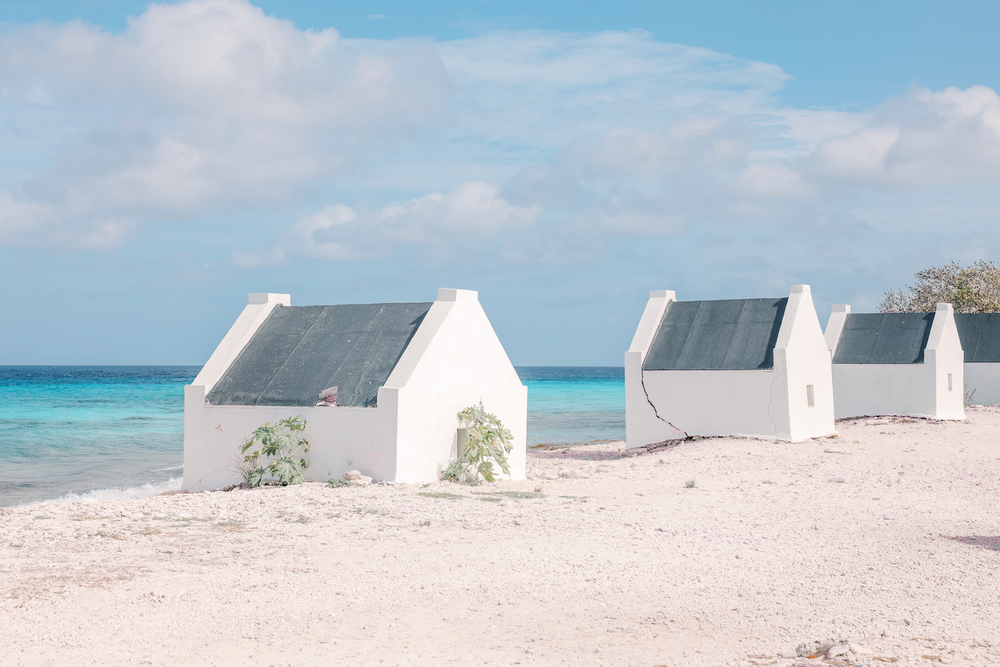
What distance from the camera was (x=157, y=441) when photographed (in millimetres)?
34062

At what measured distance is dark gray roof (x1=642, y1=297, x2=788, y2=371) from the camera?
70.6 ft

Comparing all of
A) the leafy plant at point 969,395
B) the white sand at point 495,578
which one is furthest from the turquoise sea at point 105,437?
the leafy plant at point 969,395

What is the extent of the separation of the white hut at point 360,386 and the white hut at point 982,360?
87.4ft

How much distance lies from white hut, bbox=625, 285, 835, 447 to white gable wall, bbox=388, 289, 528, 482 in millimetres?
7441

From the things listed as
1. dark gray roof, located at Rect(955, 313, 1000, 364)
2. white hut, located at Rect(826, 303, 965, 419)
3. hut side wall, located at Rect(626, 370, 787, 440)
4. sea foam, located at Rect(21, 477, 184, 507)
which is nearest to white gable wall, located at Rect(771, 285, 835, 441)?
hut side wall, located at Rect(626, 370, 787, 440)

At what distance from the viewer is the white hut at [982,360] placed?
113 ft

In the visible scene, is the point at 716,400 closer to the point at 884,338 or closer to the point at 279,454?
the point at 884,338

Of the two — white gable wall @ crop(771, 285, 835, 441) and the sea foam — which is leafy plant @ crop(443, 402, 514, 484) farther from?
white gable wall @ crop(771, 285, 835, 441)

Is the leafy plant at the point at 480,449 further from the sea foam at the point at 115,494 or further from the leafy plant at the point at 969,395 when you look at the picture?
the leafy plant at the point at 969,395

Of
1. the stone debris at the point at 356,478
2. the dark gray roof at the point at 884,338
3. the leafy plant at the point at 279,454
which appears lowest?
the stone debris at the point at 356,478

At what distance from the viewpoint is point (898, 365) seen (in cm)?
2841

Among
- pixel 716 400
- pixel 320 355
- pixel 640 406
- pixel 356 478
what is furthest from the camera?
pixel 640 406

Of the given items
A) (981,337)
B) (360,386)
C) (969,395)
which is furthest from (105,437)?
(981,337)

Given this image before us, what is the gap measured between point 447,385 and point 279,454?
2.83 meters
